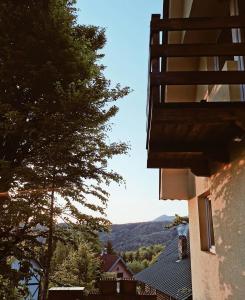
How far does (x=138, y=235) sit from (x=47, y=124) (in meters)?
121

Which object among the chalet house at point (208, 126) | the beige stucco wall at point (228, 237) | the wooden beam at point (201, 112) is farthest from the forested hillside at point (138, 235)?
the wooden beam at point (201, 112)

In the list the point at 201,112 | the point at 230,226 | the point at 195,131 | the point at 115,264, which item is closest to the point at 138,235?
the point at 115,264

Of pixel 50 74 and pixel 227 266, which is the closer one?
pixel 227 266

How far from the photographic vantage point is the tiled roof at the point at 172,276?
19.0m

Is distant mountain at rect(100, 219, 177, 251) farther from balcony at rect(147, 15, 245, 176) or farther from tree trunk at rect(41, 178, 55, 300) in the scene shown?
balcony at rect(147, 15, 245, 176)

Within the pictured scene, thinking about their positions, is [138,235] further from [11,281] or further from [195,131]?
[195,131]

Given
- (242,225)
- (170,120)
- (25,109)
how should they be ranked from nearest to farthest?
(170,120) < (242,225) < (25,109)

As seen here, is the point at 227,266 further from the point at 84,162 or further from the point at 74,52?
the point at 74,52

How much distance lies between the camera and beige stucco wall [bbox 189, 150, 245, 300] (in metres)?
4.07

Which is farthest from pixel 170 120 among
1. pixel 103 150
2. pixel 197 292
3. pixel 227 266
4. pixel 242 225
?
pixel 103 150

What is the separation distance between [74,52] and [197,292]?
6540 mm

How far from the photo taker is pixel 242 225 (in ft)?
13.1

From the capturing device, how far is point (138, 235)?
404 feet

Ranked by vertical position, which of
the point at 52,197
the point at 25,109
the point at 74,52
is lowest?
the point at 52,197
